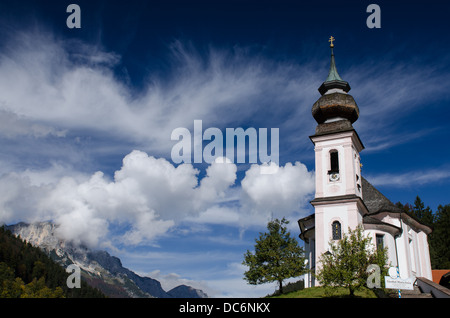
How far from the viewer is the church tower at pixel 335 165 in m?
34.4

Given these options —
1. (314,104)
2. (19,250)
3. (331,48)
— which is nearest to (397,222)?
(314,104)

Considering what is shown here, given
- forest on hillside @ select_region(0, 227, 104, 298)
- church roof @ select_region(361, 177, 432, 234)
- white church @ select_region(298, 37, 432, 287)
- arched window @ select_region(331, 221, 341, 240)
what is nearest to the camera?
arched window @ select_region(331, 221, 341, 240)

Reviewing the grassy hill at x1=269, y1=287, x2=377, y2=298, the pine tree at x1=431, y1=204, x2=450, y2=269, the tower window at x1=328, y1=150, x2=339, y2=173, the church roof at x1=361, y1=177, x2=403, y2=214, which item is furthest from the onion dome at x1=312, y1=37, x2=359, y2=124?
the pine tree at x1=431, y1=204, x2=450, y2=269

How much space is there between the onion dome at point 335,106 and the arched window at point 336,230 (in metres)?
9.92

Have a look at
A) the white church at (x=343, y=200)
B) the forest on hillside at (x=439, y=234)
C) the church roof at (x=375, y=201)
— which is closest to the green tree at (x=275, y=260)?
the white church at (x=343, y=200)

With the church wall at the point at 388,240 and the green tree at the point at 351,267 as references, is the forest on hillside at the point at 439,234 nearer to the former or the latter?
the church wall at the point at 388,240

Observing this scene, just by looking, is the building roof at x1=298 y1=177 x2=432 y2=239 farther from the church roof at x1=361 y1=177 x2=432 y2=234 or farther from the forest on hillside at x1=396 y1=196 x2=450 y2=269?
the forest on hillside at x1=396 y1=196 x2=450 y2=269

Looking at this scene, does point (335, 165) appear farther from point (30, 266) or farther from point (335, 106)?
point (30, 266)

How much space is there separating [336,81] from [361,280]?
21540 mm

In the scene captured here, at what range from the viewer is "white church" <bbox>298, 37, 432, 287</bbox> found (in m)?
34.6

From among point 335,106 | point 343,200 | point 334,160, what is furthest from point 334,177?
point 335,106

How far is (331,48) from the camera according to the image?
147 feet
